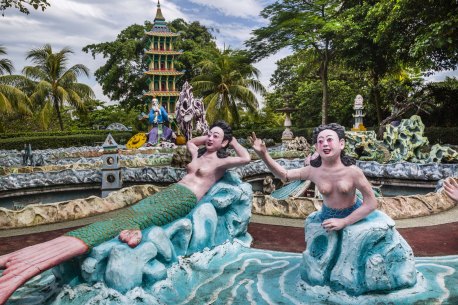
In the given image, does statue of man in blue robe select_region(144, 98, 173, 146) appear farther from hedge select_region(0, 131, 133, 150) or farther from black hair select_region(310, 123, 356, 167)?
black hair select_region(310, 123, 356, 167)

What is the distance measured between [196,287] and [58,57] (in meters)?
26.2

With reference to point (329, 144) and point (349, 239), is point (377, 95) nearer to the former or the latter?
point (329, 144)

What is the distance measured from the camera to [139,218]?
12.7 feet

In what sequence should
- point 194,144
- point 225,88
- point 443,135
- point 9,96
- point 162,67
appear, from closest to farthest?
point 194,144, point 443,135, point 9,96, point 162,67, point 225,88

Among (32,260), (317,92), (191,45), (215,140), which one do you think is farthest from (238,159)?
(191,45)

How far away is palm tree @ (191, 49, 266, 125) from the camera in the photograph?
26562mm

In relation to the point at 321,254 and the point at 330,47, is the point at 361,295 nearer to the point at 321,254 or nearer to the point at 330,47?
the point at 321,254

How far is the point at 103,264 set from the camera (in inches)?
137

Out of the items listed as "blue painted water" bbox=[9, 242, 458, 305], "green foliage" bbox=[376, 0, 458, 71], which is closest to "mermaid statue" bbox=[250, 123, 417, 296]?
"blue painted water" bbox=[9, 242, 458, 305]

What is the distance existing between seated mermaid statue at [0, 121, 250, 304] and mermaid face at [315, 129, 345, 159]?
140cm

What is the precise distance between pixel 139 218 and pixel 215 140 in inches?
54.2

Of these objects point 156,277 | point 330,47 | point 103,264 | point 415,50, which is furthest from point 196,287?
point 330,47

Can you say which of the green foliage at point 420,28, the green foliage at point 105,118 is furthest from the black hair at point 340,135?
the green foliage at point 105,118

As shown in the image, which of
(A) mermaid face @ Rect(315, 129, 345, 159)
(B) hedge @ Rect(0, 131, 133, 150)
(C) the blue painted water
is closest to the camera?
(C) the blue painted water
